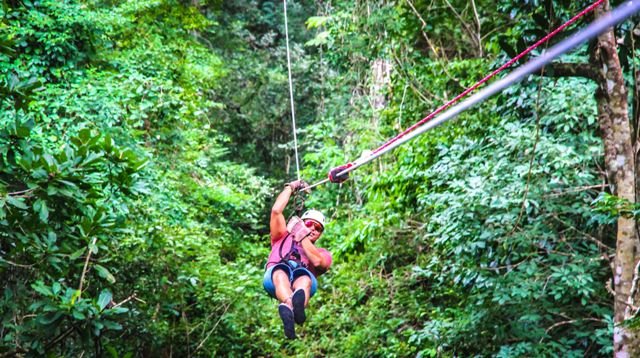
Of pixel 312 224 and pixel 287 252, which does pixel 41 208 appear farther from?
pixel 312 224

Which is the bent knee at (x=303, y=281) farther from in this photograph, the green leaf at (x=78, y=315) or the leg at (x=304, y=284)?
the green leaf at (x=78, y=315)

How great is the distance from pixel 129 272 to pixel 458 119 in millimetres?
3046

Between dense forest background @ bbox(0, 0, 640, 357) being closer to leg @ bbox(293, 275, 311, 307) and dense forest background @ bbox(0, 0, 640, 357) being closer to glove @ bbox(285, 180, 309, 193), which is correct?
glove @ bbox(285, 180, 309, 193)

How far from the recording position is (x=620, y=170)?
12.5 feet

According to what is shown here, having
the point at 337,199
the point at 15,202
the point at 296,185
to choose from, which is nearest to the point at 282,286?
the point at 296,185

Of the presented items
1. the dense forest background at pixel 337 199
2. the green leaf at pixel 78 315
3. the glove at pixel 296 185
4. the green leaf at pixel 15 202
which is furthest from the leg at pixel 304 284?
the green leaf at pixel 15 202

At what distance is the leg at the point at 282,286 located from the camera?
407 cm

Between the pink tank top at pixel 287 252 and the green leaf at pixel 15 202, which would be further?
the pink tank top at pixel 287 252

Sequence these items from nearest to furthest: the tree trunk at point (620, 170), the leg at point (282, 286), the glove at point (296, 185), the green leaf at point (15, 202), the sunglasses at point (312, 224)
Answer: the green leaf at point (15, 202) < the tree trunk at point (620, 170) < the leg at point (282, 286) < the glove at point (296, 185) < the sunglasses at point (312, 224)

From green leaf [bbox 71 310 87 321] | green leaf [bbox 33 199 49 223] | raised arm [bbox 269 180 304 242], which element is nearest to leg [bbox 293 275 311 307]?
raised arm [bbox 269 180 304 242]

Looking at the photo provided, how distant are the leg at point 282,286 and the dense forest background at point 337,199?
85 centimetres

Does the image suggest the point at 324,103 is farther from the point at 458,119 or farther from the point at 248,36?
the point at 458,119

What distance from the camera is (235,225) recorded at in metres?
10.8

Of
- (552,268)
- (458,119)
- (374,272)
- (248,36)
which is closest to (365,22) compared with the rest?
(458,119)
